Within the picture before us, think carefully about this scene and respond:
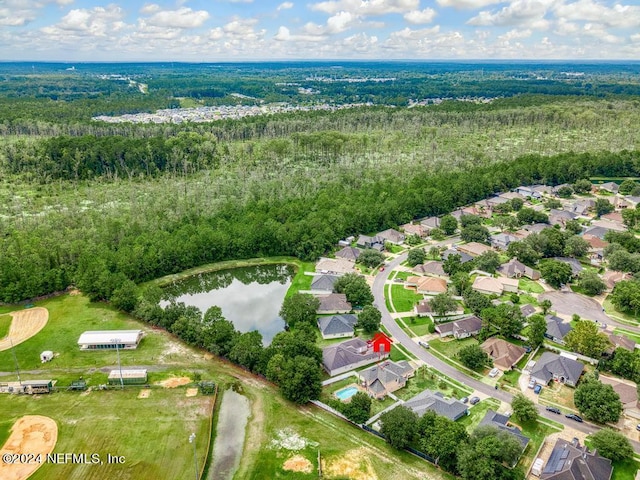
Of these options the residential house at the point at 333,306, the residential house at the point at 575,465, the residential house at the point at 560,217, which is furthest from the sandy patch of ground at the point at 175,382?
the residential house at the point at 560,217

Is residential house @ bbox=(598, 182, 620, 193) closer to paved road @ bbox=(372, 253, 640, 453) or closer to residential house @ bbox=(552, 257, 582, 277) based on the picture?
residential house @ bbox=(552, 257, 582, 277)

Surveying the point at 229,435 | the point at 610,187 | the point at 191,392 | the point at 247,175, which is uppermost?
the point at 247,175

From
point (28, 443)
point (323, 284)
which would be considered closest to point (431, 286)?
point (323, 284)

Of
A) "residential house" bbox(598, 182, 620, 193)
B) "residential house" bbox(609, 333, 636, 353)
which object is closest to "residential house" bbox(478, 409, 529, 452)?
"residential house" bbox(609, 333, 636, 353)

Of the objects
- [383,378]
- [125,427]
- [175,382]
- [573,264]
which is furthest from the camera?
[573,264]

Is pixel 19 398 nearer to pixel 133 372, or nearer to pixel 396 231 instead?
pixel 133 372

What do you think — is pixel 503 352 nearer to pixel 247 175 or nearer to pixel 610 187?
pixel 247 175
